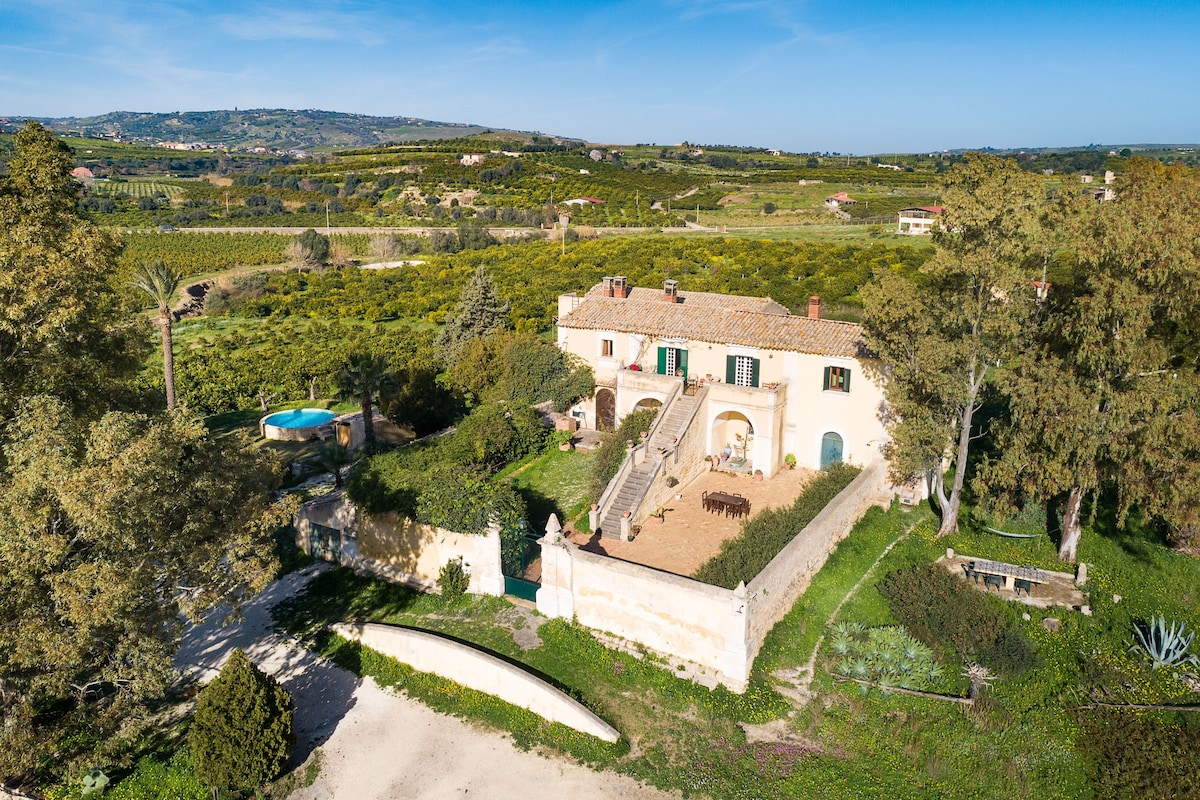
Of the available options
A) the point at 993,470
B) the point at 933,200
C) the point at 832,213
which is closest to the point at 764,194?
the point at 832,213

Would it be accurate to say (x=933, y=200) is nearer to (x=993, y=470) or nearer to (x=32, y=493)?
(x=993, y=470)

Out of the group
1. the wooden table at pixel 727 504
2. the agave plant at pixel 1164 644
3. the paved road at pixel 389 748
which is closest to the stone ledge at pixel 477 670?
the paved road at pixel 389 748

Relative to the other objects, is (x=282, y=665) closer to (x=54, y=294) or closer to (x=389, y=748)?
(x=389, y=748)

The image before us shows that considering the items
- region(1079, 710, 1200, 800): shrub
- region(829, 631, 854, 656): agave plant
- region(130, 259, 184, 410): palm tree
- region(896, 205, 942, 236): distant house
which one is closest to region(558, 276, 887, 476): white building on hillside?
region(829, 631, 854, 656): agave plant

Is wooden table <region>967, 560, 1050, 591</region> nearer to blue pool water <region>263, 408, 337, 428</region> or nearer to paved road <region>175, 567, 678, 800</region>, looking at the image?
paved road <region>175, 567, 678, 800</region>

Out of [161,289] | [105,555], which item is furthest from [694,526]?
[161,289]

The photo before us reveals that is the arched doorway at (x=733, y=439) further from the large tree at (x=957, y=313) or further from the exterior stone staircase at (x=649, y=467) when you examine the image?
the large tree at (x=957, y=313)
